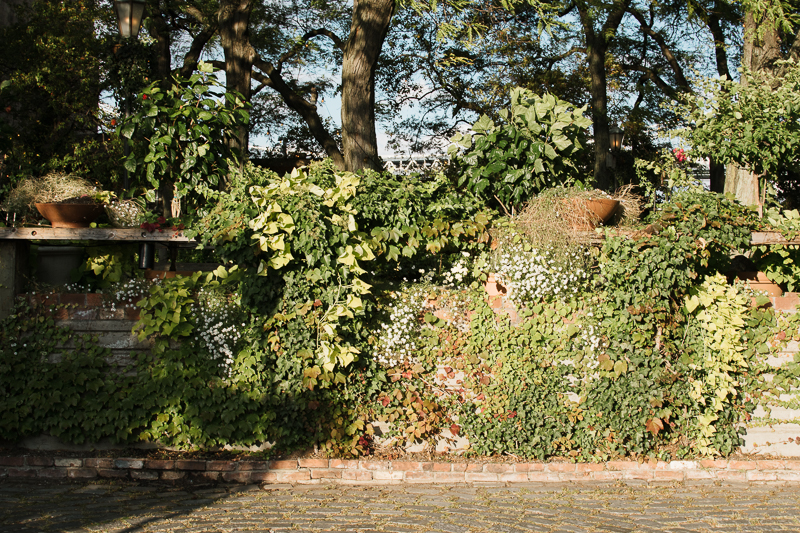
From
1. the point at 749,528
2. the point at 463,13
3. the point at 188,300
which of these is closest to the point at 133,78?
the point at 188,300

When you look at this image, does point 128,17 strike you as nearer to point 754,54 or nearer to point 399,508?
point 399,508

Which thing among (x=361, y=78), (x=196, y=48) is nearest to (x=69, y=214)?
(x=361, y=78)

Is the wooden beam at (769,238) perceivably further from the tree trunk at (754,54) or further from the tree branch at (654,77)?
the tree branch at (654,77)

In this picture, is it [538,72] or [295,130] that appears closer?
[538,72]

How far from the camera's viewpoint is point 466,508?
4559 millimetres

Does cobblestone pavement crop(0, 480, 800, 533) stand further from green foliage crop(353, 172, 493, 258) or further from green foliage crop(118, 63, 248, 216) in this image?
green foliage crop(118, 63, 248, 216)

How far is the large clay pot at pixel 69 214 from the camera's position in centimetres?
560

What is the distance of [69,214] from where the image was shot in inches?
221

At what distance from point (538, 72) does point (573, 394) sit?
12.0 m

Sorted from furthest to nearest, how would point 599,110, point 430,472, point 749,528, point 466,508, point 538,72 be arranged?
point 538,72 < point 599,110 < point 430,472 < point 466,508 < point 749,528

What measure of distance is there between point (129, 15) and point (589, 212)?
5.66m

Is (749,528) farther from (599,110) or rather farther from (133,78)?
(599,110)

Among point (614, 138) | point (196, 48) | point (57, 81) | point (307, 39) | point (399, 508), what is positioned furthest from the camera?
point (307, 39)

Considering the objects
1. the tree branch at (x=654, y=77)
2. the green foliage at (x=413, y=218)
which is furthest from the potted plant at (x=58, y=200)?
the tree branch at (x=654, y=77)
